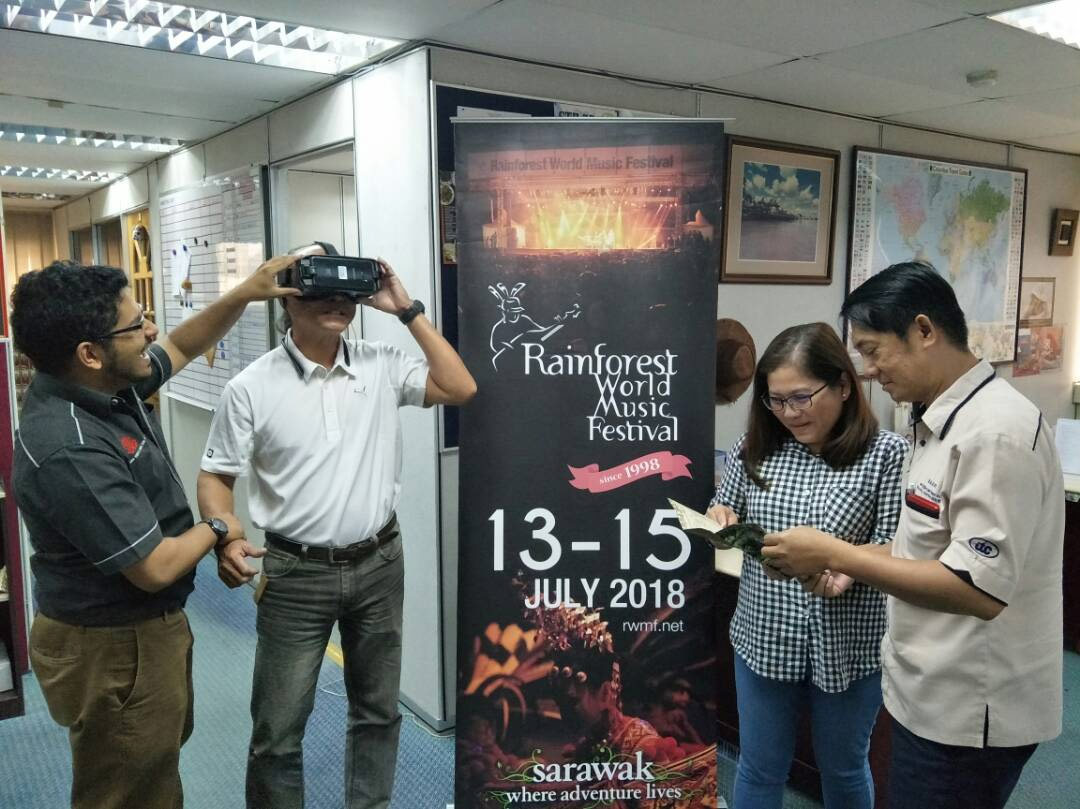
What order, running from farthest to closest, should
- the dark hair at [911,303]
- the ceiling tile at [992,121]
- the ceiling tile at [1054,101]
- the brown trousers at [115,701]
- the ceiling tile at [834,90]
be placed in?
the ceiling tile at [992,121], the ceiling tile at [1054,101], the ceiling tile at [834,90], the brown trousers at [115,701], the dark hair at [911,303]

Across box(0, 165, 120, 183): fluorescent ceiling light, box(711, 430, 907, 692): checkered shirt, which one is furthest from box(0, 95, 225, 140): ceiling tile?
box(711, 430, 907, 692): checkered shirt

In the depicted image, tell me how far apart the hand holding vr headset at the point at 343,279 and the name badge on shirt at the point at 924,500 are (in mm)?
1204

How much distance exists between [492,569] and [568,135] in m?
1.11

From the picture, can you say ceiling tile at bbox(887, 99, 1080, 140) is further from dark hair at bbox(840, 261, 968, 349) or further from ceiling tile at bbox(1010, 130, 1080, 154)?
dark hair at bbox(840, 261, 968, 349)

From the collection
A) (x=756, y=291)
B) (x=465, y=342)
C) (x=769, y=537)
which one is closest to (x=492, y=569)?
(x=465, y=342)

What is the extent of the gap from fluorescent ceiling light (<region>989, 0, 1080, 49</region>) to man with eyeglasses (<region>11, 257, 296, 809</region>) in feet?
8.46

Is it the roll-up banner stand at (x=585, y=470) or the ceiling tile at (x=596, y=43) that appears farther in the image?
the ceiling tile at (x=596, y=43)

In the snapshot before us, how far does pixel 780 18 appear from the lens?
7.55 feet

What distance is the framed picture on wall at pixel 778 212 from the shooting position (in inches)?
132

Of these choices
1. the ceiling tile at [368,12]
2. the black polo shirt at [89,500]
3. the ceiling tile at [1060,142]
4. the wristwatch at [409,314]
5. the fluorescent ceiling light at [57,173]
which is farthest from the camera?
the fluorescent ceiling light at [57,173]

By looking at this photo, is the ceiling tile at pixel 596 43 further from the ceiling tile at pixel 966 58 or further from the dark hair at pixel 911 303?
the dark hair at pixel 911 303

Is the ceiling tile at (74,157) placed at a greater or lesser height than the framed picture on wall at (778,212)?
greater

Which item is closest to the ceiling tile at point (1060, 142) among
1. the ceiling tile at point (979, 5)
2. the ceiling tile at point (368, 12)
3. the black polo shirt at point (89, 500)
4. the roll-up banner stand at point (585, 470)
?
the ceiling tile at point (979, 5)

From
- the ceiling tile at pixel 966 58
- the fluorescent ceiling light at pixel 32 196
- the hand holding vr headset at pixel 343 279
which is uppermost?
the ceiling tile at pixel 966 58
